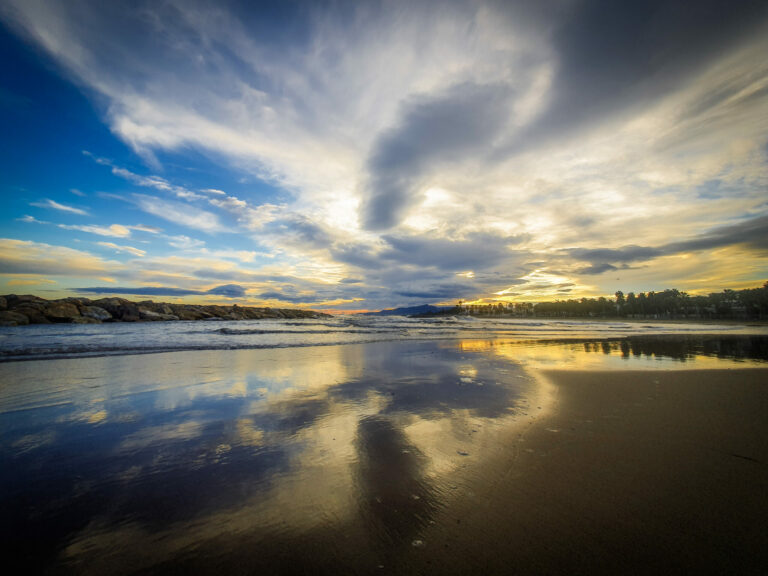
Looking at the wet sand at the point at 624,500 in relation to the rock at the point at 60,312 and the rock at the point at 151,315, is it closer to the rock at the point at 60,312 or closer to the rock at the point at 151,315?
the rock at the point at 60,312

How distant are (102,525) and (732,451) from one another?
248 inches

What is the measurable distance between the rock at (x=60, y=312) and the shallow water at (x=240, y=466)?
1070 inches

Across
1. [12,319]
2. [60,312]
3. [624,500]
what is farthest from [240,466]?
[60,312]

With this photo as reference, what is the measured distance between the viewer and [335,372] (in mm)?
8250

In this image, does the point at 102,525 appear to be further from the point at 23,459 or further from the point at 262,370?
the point at 262,370

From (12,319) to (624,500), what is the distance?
35874mm

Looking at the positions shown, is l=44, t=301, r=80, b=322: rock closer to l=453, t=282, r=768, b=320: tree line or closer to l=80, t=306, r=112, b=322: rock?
l=80, t=306, r=112, b=322: rock

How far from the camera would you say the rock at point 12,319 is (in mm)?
22217

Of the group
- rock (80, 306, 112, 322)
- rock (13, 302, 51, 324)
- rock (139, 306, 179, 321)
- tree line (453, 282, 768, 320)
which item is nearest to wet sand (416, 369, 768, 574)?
rock (13, 302, 51, 324)

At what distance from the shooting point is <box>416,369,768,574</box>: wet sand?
6.55ft

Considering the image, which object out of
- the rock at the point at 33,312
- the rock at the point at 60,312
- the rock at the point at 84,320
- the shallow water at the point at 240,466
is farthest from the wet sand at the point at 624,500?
the rock at the point at 84,320

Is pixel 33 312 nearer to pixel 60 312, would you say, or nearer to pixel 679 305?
pixel 60 312

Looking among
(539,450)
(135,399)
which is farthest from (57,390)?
(539,450)

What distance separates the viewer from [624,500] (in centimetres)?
262
